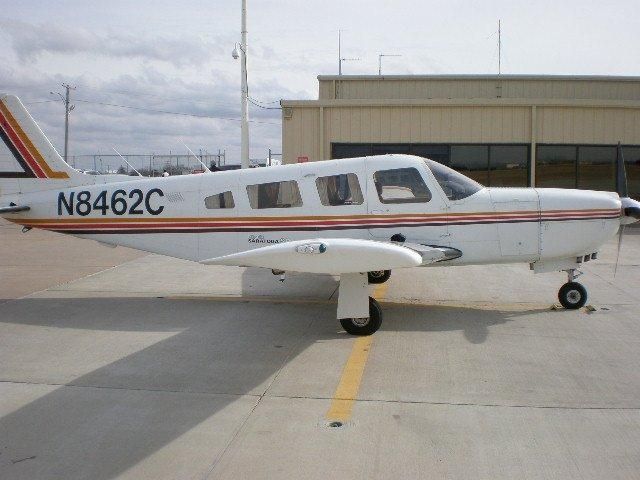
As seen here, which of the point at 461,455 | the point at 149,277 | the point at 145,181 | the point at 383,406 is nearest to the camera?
the point at 461,455

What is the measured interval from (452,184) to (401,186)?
705 mm

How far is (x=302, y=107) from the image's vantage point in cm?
2069

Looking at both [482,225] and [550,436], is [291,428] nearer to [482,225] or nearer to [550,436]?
[550,436]

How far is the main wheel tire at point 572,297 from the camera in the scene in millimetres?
8922

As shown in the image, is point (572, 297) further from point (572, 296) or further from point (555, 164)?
point (555, 164)

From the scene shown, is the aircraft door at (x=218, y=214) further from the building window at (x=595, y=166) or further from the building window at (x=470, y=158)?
the building window at (x=595, y=166)

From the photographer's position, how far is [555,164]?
Answer: 830 inches

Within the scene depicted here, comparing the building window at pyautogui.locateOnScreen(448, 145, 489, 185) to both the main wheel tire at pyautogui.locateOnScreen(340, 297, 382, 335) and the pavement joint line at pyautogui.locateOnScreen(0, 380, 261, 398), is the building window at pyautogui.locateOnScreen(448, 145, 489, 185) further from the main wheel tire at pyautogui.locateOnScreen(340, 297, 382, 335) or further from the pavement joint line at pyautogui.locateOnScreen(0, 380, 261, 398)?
the pavement joint line at pyautogui.locateOnScreen(0, 380, 261, 398)

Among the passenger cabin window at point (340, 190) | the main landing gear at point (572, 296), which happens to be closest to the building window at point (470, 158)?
the main landing gear at point (572, 296)

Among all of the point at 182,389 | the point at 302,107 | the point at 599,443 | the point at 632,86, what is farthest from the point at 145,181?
the point at 632,86

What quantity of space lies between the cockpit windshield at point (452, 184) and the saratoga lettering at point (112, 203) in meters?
3.99

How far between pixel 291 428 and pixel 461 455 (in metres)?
1.34

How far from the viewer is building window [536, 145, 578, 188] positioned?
20984 millimetres

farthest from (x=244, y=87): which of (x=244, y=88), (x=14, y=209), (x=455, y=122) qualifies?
(x=14, y=209)
